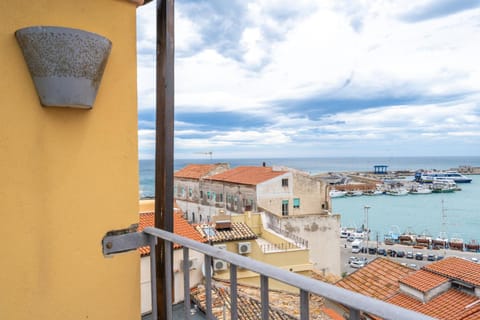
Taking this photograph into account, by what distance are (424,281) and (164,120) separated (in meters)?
7.66

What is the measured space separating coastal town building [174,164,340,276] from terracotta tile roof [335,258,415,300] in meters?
4.81

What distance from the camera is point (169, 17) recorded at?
1421 millimetres

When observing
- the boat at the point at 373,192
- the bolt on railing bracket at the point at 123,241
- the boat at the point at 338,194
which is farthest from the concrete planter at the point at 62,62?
the boat at the point at 373,192

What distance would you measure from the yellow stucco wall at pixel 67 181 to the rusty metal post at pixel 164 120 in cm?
10

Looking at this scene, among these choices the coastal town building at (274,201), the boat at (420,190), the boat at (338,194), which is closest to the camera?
the coastal town building at (274,201)

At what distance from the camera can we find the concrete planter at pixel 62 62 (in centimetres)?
111

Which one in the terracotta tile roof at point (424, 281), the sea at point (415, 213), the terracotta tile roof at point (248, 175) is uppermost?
the terracotta tile roof at point (248, 175)

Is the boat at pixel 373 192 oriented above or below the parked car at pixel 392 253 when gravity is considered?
above

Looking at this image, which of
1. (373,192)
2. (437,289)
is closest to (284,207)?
(437,289)

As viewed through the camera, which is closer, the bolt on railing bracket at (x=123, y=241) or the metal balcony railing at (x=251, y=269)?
the metal balcony railing at (x=251, y=269)

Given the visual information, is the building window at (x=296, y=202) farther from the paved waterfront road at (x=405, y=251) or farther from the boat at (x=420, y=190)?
the boat at (x=420, y=190)

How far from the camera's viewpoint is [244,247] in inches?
395

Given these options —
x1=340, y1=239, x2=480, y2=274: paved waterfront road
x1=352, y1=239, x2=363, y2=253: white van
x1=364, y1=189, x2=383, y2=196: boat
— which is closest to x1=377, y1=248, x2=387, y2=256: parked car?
x1=340, y1=239, x2=480, y2=274: paved waterfront road

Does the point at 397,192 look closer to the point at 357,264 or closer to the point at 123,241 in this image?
the point at 357,264
